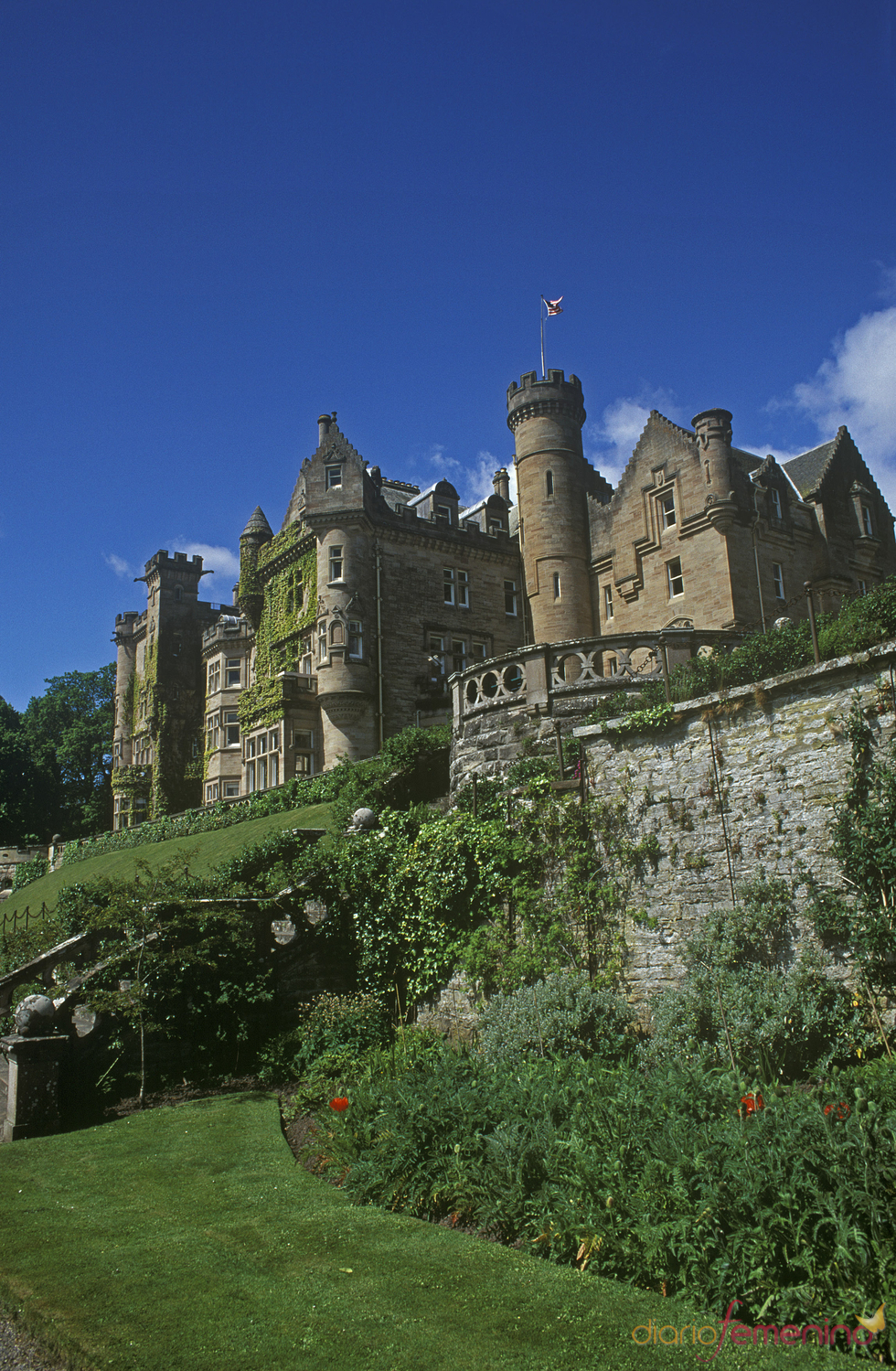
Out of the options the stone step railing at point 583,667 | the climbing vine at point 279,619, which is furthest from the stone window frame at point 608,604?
the stone step railing at point 583,667

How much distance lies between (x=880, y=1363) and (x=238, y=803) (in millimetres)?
30302

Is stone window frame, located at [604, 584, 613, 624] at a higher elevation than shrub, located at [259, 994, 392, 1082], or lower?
higher

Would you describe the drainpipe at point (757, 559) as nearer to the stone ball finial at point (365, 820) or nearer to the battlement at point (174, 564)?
the stone ball finial at point (365, 820)

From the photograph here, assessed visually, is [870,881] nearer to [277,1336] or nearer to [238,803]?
[277,1336]

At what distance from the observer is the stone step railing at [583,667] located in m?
18.7

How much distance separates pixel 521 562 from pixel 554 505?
469 centimetres

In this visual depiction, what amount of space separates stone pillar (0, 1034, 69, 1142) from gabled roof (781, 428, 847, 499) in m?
30.7

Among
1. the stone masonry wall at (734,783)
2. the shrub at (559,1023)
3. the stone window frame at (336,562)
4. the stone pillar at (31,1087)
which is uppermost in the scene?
the stone window frame at (336,562)

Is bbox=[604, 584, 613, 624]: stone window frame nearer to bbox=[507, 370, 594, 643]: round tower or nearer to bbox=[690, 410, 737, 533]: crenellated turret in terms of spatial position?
bbox=[507, 370, 594, 643]: round tower

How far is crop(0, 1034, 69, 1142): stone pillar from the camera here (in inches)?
428

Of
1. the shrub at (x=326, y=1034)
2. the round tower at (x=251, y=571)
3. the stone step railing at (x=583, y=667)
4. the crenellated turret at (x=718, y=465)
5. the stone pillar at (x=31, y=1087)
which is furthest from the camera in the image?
the round tower at (x=251, y=571)

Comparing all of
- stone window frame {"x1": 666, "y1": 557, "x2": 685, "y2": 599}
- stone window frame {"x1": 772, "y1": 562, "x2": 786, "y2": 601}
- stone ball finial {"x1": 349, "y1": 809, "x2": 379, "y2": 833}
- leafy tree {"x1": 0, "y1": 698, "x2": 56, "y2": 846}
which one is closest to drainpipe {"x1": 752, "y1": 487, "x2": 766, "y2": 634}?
stone window frame {"x1": 772, "y1": 562, "x2": 786, "y2": 601}

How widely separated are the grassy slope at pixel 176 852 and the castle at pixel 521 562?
5.25 m

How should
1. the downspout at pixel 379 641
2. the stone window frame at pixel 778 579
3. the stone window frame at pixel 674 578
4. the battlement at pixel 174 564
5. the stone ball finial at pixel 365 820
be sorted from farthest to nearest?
the battlement at pixel 174 564
the downspout at pixel 379 641
the stone window frame at pixel 674 578
the stone window frame at pixel 778 579
the stone ball finial at pixel 365 820
